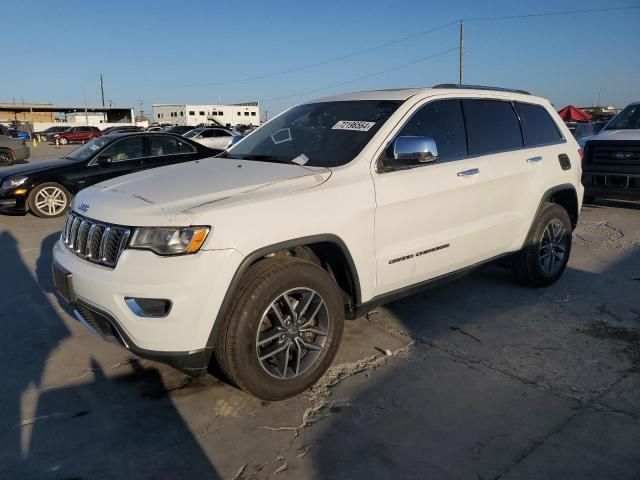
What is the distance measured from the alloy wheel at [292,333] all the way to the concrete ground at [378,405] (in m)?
0.22

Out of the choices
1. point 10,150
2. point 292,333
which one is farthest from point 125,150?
point 10,150

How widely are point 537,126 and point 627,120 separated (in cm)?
585

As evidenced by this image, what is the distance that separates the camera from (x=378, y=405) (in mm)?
2994

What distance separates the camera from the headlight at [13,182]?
29.2 feet

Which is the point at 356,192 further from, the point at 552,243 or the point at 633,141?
the point at 633,141

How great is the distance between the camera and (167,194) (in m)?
2.98

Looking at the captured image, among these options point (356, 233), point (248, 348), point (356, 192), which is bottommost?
point (248, 348)

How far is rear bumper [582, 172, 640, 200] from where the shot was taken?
26.7 ft

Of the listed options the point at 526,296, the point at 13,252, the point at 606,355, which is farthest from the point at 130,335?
the point at 13,252

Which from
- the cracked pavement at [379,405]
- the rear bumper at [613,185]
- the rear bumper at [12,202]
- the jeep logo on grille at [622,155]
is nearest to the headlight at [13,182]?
the rear bumper at [12,202]

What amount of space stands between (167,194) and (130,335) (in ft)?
2.71

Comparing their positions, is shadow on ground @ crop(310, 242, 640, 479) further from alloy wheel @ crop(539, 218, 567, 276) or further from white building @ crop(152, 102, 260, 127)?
white building @ crop(152, 102, 260, 127)

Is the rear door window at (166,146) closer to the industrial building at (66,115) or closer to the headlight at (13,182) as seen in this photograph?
the headlight at (13,182)

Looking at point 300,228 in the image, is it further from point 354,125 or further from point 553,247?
point 553,247
